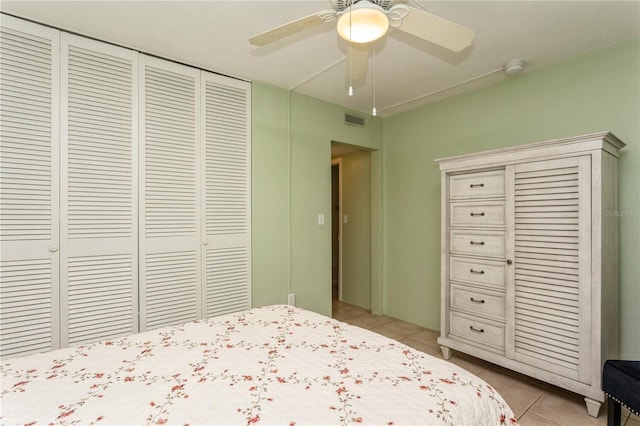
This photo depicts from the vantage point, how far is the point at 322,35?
2219 millimetres

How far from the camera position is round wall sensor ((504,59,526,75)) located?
8.29ft

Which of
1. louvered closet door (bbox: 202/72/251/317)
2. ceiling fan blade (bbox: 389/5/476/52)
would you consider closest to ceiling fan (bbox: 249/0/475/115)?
ceiling fan blade (bbox: 389/5/476/52)

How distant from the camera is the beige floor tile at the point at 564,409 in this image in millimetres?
1940

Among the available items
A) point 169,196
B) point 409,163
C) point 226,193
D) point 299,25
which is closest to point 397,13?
point 299,25

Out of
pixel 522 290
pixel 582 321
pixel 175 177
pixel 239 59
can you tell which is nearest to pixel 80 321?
pixel 175 177

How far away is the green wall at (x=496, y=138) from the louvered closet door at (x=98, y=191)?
280 cm

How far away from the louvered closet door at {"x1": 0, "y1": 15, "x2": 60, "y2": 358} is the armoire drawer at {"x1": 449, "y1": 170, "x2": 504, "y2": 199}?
119 inches

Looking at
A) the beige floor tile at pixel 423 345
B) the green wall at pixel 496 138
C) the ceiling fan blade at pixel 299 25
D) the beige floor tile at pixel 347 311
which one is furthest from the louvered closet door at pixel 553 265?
the beige floor tile at pixel 347 311

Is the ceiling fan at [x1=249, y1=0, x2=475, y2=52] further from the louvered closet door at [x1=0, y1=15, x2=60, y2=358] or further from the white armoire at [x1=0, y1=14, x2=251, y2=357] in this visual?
the louvered closet door at [x1=0, y1=15, x2=60, y2=358]

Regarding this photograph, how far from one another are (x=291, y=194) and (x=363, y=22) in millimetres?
1986

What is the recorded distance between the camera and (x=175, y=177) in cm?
256

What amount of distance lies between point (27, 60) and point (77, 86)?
0.91ft

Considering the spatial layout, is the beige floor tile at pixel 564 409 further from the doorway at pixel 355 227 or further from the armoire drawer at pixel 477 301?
the doorway at pixel 355 227

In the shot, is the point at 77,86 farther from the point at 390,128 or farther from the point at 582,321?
the point at 582,321
